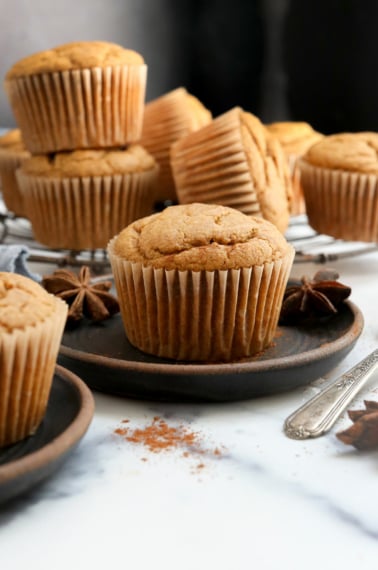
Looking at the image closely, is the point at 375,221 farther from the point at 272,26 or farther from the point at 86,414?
the point at 272,26

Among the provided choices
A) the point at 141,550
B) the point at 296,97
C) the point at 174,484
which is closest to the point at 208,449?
the point at 174,484

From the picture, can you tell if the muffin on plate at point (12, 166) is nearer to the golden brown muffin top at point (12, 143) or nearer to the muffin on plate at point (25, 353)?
the golden brown muffin top at point (12, 143)

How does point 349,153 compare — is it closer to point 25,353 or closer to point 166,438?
point 166,438

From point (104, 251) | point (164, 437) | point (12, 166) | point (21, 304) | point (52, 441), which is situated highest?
point (21, 304)

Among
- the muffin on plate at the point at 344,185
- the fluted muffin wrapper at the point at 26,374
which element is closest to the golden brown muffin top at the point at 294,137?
the muffin on plate at the point at 344,185

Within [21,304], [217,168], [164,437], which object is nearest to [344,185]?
[217,168]

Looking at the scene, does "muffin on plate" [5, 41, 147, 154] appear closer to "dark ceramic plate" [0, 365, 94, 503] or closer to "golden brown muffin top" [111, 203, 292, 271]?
"golden brown muffin top" [111, 203, 292, 271]
